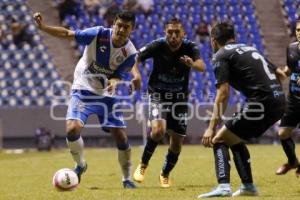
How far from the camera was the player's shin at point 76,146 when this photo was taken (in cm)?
952

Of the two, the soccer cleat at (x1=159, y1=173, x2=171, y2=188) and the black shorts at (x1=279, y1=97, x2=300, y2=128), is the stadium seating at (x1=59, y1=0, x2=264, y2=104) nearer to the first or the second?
the black shorts at (x1=279, y1=97, x2=300, y2=128)

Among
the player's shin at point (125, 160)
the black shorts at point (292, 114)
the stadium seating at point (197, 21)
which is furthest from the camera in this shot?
the stadium seating at point (197, 21)

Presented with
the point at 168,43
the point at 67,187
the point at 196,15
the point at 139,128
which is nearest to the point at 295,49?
the point at 168,43

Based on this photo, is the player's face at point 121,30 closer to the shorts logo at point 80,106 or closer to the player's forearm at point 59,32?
the player's forearm at point 59,32

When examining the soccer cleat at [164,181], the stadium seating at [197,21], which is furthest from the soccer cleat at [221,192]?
the stadium seating at [197,21]

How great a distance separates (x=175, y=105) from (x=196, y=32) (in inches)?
607

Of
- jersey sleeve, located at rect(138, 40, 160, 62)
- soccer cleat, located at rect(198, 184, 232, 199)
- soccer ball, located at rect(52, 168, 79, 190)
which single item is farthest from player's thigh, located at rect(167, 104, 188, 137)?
soccer cleat, located at rect(198, 184, 232, 199)

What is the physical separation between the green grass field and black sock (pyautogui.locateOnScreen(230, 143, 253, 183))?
0.30m

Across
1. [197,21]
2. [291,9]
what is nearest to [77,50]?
[197,21]

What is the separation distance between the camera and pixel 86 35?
9.71m

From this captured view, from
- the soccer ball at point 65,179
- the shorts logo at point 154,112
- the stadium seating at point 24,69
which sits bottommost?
the stadium seating at point 24,69

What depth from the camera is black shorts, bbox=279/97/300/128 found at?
11.1m

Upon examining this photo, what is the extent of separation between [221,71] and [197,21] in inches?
743

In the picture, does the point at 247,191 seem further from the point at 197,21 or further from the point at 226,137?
the point at 197,21
